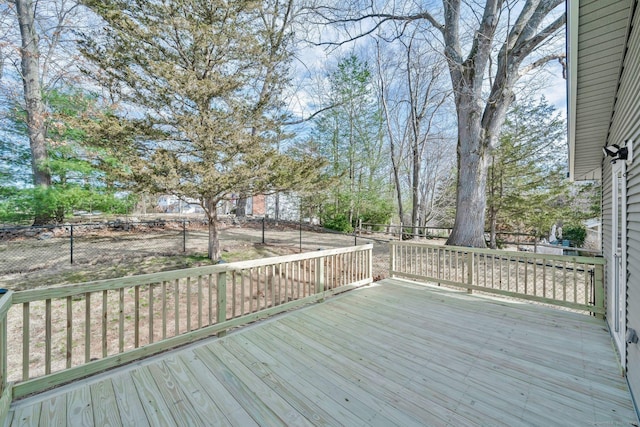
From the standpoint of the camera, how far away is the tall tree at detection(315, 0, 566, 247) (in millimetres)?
6391

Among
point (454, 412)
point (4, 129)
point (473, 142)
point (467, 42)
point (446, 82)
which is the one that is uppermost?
point (446, 82)

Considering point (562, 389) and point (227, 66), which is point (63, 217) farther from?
point (562, 389)

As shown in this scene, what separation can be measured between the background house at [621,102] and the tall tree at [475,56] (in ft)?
12.5

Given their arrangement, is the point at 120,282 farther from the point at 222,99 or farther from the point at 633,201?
the point at 222,99

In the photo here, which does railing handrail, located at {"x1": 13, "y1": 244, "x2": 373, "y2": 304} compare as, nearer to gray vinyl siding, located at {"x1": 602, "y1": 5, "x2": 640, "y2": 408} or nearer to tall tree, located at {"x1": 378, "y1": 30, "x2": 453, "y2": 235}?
gray vinyl siding, located at {"x1": 602, "y1": 5, "x2": 640, "y2": 408}

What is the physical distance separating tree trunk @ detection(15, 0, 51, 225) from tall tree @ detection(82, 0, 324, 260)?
4.75 m

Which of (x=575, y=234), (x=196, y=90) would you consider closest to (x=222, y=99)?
(x=196, y=90)

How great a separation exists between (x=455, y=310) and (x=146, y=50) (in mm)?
7165

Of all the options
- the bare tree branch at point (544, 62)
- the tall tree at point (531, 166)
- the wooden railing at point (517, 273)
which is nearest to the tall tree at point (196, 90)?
the wooden railing at point (517, 273)

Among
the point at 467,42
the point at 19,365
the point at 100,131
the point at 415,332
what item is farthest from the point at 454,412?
the point at 467,42

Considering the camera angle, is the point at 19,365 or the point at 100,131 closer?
the point at 19,365

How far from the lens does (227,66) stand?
6164mm

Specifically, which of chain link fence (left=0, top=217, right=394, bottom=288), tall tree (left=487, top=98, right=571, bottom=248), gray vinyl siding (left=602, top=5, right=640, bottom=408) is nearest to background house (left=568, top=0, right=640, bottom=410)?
gray vinyl siding (left=602, top=5, right=640, bottom=408)

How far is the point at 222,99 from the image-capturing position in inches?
237
